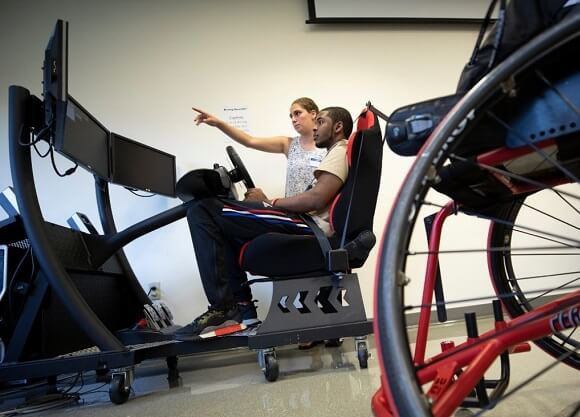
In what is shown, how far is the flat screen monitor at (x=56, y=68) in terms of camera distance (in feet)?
4.69

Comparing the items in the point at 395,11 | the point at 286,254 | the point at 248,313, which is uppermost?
the point at 395,11

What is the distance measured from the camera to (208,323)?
1.63 metres

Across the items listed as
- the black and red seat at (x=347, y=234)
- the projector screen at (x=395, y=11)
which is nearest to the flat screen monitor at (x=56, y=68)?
the black and red seat at (x=347, y=234)

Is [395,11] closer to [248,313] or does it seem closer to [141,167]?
[141,167]

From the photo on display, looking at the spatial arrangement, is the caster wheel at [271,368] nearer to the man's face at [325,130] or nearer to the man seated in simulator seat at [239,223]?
the man seated in simulator seat at [239,223]

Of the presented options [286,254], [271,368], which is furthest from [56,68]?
[271,368]

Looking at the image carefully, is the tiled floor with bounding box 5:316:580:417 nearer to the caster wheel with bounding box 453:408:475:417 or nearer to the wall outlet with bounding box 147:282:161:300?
the caster wheel with bounding box 453:408:475:417

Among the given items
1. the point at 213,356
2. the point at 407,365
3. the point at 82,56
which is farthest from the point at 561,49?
the point at 82,56

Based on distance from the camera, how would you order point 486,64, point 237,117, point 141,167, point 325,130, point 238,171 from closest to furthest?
1. point 486,64
2. point 325,130
3. point 238,171
4. point 141,167
5. point 237,117

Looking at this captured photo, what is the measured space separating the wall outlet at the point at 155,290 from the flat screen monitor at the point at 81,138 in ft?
2.56

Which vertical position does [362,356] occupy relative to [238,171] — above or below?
below

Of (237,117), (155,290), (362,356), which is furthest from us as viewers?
(237,117)

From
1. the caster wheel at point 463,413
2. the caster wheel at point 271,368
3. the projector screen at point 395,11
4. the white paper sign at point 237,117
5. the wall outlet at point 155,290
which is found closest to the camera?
the caster wheel at point 463,413

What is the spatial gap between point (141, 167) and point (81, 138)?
535 mm
